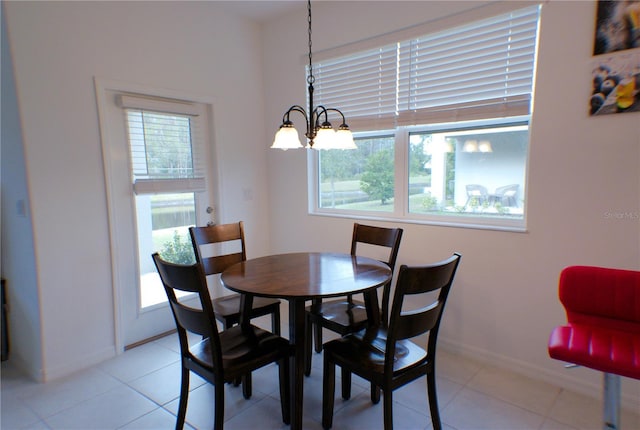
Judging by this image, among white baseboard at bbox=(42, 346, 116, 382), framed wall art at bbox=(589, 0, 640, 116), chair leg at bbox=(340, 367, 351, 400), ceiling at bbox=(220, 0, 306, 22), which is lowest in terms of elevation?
white baseboard at bbox=(42, 346, 116, 382)

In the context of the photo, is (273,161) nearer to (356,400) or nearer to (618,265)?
(356,400)

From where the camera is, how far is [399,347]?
179 centimetres

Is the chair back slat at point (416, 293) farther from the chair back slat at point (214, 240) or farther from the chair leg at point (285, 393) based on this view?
the chair back slat at point (214, 240)

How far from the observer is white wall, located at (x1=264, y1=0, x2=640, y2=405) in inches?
77.4

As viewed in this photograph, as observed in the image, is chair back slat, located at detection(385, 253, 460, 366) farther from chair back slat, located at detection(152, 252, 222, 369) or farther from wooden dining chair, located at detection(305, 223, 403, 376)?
chair back slat, located at detection(152, 252, 222, 369)

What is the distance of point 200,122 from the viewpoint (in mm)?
3174

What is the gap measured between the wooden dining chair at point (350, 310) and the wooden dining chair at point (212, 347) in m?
0.36

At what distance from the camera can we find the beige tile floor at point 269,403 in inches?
75.6

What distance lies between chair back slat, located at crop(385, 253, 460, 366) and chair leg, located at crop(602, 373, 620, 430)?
75 centimetres

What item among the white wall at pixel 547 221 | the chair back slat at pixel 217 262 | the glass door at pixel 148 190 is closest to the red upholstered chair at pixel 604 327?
the white wall at pixel 547 221

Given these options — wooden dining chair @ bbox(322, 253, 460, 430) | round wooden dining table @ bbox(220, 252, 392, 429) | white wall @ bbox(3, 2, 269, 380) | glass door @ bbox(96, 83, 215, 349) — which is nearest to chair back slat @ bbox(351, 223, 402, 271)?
round wooden dining table @ bbox(220, 252, 392, 429)

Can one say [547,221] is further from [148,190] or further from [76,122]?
[76,122]

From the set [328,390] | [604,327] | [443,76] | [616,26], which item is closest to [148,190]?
[328,390]

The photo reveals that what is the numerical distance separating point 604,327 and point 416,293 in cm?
110
